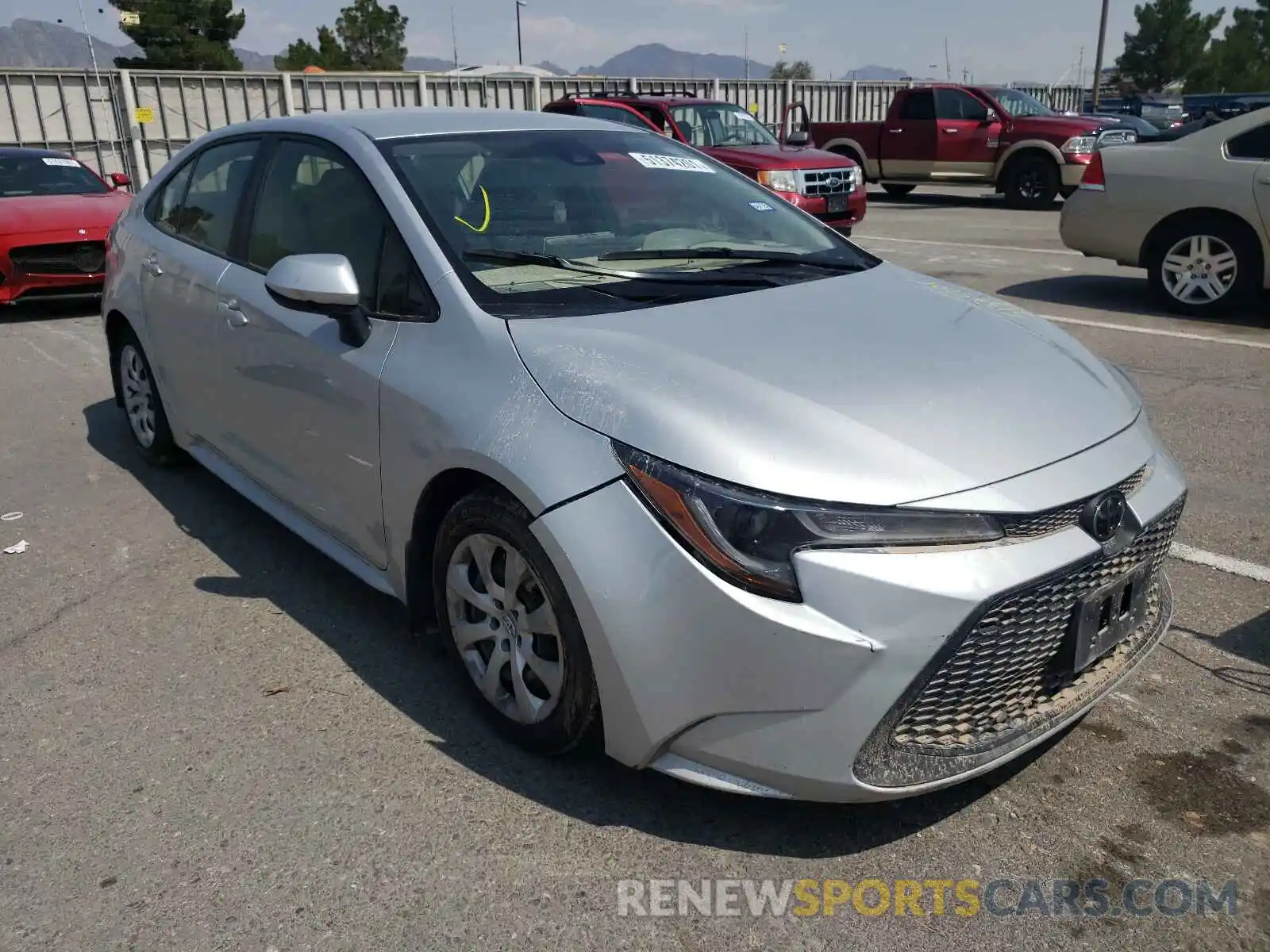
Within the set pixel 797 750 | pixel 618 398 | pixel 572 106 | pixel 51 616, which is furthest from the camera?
pixel 572 106

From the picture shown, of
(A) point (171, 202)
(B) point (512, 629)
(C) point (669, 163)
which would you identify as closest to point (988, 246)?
(C) point (669, 163)

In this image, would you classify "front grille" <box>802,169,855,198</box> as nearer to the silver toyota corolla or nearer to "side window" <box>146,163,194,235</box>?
"side window" <box>146,163,194,235</box>

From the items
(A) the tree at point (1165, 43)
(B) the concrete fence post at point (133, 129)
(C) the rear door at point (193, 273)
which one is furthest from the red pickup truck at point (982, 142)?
(A) the tree at point (1165, 43)

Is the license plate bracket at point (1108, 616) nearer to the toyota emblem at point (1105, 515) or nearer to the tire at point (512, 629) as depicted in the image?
the toyota emblem at point (1105, 515)

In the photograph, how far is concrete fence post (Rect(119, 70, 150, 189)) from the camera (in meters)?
19.6

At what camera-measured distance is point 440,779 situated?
278 cm

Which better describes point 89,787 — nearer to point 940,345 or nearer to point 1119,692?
point 940,345

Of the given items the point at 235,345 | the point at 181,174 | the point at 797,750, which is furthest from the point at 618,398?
the point at 181,174

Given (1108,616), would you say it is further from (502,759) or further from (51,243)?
(51,243)

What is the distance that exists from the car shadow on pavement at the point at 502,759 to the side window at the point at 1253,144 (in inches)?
266

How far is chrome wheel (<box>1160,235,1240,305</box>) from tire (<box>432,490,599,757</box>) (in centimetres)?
729

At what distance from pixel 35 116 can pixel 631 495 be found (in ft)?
68.0

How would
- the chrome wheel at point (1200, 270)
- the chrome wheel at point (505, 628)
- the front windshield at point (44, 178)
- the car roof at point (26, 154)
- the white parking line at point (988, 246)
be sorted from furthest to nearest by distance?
the white parking line at point (988, 246) < the car roof at point (26, 154) < the front windshield at point (44, 178) < the chrome wheel at point (1200, 270) < the chrome wheel at point (505, 628)

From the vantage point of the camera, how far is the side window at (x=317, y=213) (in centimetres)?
326
